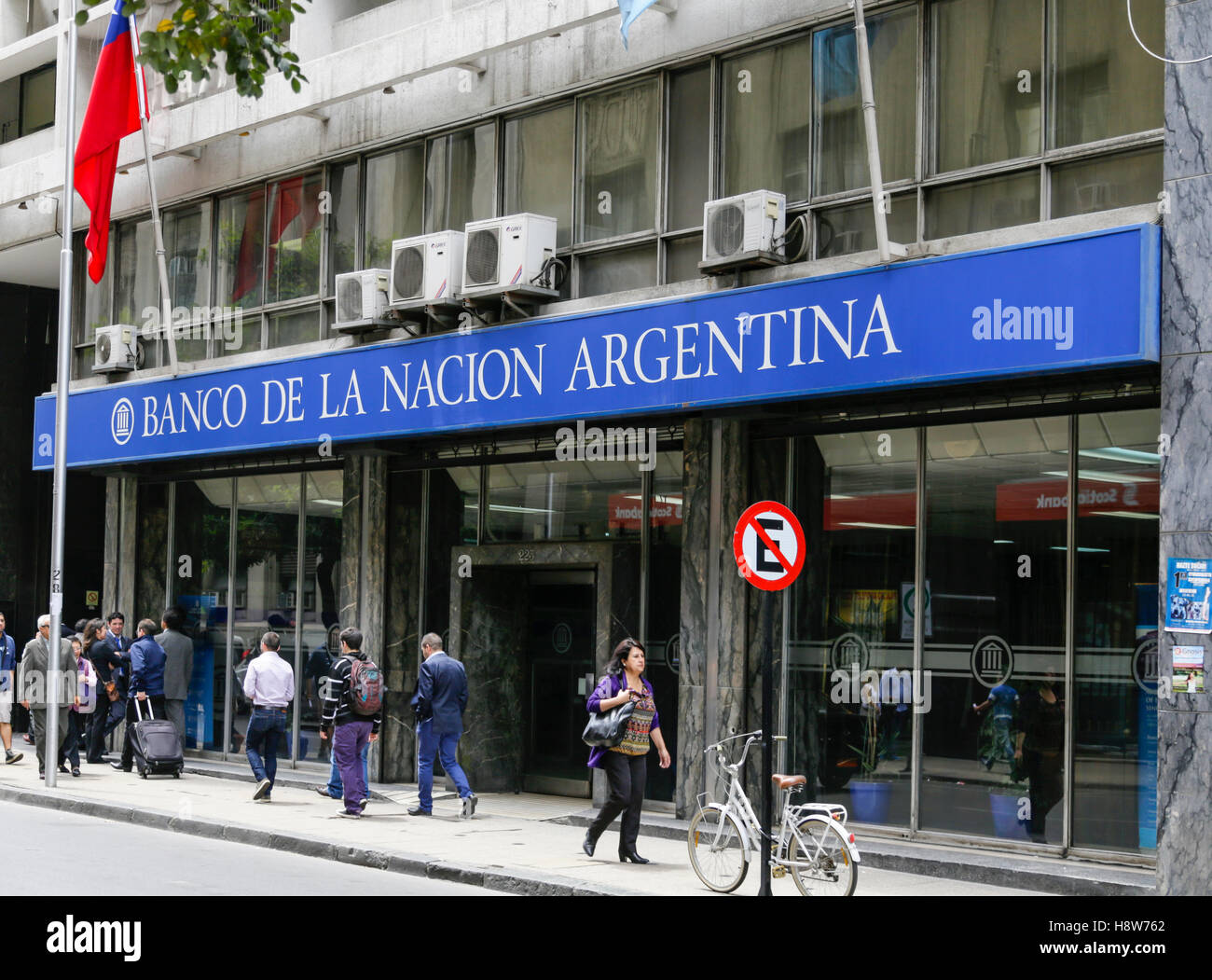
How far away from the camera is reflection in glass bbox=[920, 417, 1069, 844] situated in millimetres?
11781

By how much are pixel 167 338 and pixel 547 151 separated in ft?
20.1

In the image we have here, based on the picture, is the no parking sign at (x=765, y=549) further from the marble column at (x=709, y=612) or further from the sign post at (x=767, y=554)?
the marble column at (x=709, y=612)

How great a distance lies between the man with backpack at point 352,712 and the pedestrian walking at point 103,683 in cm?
Result: 554

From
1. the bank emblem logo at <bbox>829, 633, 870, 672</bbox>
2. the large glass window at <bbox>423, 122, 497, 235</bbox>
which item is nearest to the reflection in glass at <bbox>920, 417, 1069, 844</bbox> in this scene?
the bank emblem logo at <bbox>829, 633, 870, 672</bbox>

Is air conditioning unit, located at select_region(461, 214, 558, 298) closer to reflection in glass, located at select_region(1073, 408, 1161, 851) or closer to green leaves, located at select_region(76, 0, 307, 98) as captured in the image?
green leaves, located at select_region(76, 0, 307, 98)

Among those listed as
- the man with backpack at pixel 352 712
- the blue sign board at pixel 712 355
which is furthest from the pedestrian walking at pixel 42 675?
the man with backpack at pixel 352 712

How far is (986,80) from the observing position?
12.2m

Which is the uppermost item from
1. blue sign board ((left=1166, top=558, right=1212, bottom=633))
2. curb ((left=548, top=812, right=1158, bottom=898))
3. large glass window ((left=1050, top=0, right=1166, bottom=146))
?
large glass window ((left=1050, top=0, right=1166, bottom=146))

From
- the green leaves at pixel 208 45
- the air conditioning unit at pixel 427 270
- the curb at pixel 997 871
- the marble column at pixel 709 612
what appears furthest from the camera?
the air conditioning unit at pixel 427 270

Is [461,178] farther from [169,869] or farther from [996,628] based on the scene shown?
[169,869]

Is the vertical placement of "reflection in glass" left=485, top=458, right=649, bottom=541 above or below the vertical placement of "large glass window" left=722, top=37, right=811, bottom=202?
below

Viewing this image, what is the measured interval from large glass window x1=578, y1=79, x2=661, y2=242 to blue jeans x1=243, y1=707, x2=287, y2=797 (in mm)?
5870

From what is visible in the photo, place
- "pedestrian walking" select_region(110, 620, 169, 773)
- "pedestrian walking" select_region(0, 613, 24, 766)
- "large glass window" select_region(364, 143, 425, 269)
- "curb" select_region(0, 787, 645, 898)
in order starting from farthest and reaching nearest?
1. "pedestrian walking" select_region(0, 613, 24, 766)
2. "pedestrian walking" select_region(110, 620, 169, 773)
3. "large glass window" select_region(364, 143, 425, 269)
4. "curb" select_region(0, 787, 645, 898)

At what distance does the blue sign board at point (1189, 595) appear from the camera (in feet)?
33.1
